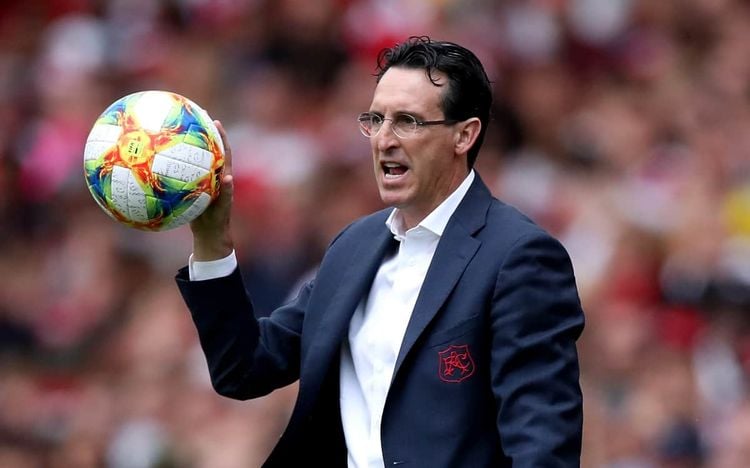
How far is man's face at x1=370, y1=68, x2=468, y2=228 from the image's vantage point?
4898 millimetres

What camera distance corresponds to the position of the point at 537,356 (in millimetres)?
4574

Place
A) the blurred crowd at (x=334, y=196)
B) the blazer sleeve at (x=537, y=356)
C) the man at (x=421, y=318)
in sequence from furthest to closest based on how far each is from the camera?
the blurred crowd at (x=334, y=196) < the man at (x=421, y=318) < the blazer sleeve at (x=537, y=356)

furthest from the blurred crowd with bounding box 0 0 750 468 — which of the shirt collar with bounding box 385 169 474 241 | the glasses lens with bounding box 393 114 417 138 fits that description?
the glasses lens with bounding box 393 114 417 138

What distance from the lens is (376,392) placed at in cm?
489

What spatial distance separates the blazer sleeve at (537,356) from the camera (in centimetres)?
447

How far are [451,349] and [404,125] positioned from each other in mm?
698

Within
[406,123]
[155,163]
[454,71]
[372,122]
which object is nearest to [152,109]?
[155,163]

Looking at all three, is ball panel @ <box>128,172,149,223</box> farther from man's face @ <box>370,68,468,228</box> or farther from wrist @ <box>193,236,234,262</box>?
man's face @ <box>370,68,468,228</box>

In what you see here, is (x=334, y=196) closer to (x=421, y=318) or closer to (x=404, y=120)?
(x=404, y=120)

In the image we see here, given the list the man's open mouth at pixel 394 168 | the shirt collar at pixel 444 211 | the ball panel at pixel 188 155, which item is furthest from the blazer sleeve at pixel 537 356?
the ball panel at pixel 188 155

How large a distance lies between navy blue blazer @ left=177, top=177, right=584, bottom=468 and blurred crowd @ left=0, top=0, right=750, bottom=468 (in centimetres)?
312

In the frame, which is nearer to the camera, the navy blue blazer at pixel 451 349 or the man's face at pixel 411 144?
the navy blue blazer at pixel 451 349

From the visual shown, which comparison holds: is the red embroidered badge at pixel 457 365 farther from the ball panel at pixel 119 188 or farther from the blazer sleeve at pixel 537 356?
the ball panel at pixel 119 188

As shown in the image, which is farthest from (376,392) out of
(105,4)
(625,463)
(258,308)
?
(105,4)
